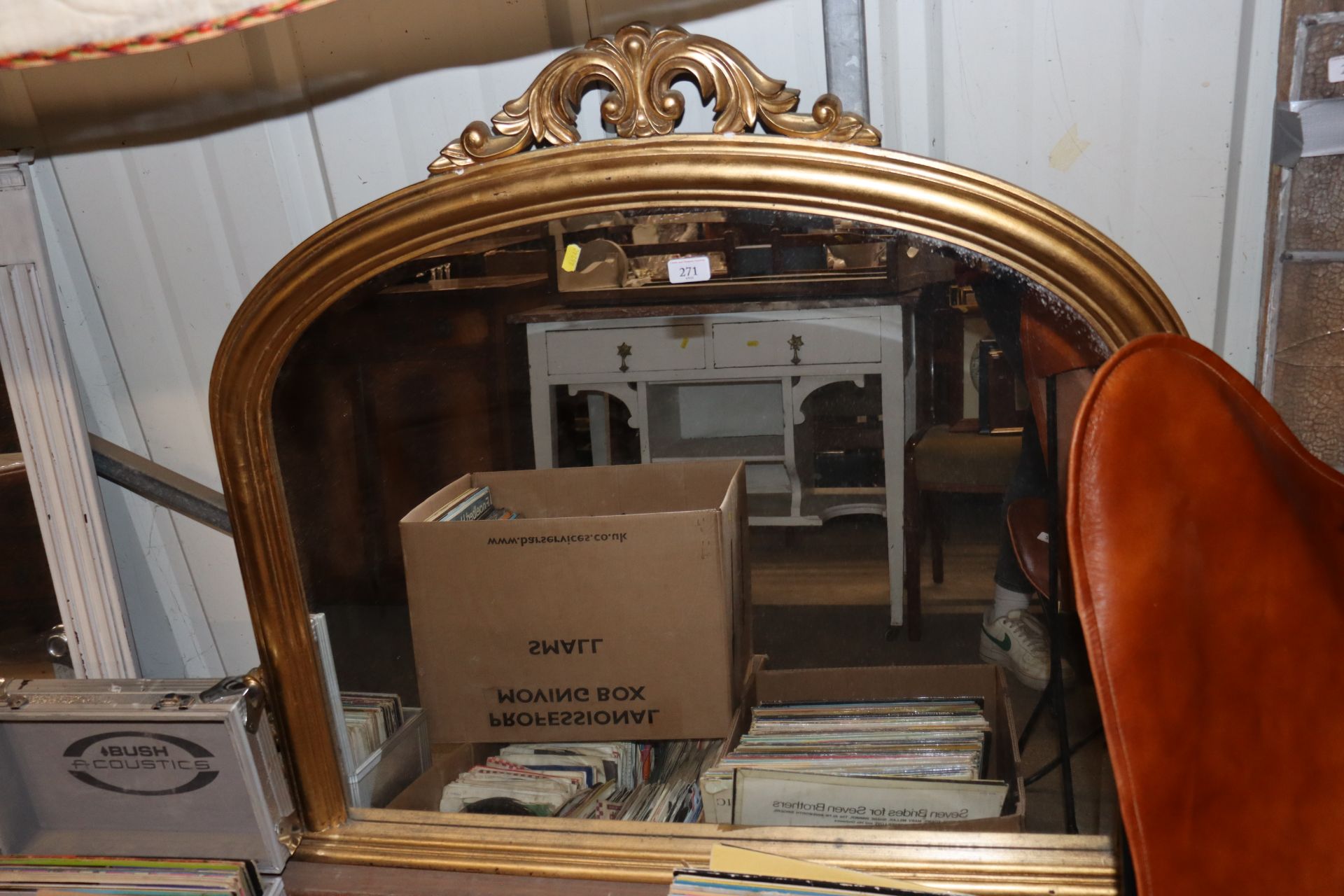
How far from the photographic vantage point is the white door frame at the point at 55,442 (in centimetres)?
109

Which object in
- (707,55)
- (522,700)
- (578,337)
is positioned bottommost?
(522,700)

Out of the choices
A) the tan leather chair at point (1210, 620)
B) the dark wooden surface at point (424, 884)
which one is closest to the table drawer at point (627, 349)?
the tan leather chair at point (1210, 620)

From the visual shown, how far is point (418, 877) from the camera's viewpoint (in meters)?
1.01

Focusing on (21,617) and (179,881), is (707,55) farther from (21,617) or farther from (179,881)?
(21,617)

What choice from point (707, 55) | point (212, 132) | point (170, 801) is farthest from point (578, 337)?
point (170, 801)

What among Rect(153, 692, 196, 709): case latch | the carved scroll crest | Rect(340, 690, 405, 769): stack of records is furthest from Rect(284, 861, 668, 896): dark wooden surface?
the carved scroll crest

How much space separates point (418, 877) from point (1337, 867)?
0.83 m

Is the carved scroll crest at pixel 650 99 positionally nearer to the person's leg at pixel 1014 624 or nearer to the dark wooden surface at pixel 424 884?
the person's leg at pixel 1014 624

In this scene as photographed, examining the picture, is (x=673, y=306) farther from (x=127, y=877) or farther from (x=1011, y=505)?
(x=127, y=877)

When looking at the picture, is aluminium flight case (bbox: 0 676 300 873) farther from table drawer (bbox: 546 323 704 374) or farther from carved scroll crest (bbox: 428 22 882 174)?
carved scroll crest (bbox: 428 22 882 174)

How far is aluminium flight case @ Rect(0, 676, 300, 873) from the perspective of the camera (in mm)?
1014

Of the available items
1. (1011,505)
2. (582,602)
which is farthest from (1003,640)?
(582,602)

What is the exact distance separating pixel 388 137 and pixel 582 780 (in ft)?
2.45

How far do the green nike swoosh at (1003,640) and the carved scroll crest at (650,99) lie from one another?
0.50 metres
